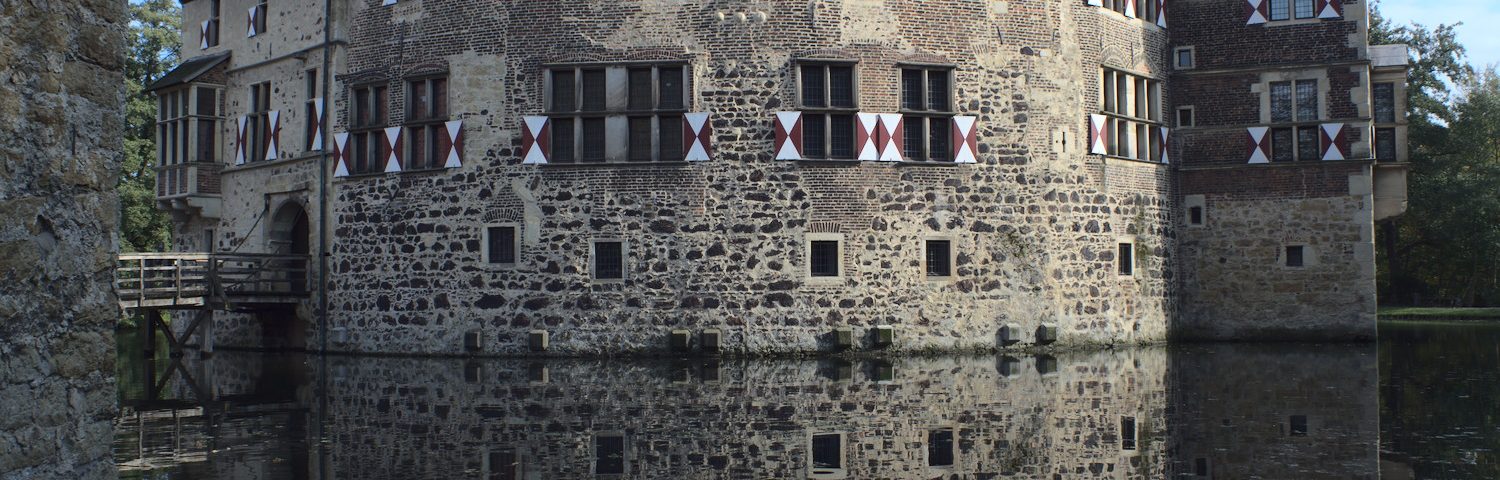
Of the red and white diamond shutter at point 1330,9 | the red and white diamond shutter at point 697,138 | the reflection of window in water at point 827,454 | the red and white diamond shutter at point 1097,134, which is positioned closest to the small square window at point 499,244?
the red and white diamond shutter at point 697,138

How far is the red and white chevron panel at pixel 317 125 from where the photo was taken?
2353 cm

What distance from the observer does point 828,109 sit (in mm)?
20688

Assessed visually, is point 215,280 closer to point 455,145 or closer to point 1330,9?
point 455,145

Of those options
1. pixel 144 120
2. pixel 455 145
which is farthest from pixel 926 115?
pixel 144 120

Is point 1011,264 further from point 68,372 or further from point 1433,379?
point 68,372

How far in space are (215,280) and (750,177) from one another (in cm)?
876

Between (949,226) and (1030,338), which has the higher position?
(949,226)

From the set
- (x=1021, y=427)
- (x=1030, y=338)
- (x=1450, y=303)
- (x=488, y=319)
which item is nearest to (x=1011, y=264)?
(x=1030, y=338)

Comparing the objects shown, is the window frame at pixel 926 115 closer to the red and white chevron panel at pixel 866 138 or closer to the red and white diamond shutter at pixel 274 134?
the red and white chevron panel at pixel 866 138

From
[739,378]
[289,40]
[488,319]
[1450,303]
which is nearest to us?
[739,378]

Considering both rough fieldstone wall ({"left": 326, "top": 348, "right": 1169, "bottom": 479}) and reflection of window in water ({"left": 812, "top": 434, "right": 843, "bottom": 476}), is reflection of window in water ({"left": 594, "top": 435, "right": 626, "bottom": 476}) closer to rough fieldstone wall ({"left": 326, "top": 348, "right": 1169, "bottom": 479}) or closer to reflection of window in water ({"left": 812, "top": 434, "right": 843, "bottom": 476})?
rough fieldstone wall ({"left": 326, "top": 348, "right": 1169, "bottom": 479})

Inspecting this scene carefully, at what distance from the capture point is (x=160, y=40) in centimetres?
3906

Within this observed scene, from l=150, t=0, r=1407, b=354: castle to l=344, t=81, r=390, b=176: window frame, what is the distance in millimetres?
43

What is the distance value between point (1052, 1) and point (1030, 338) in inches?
212
